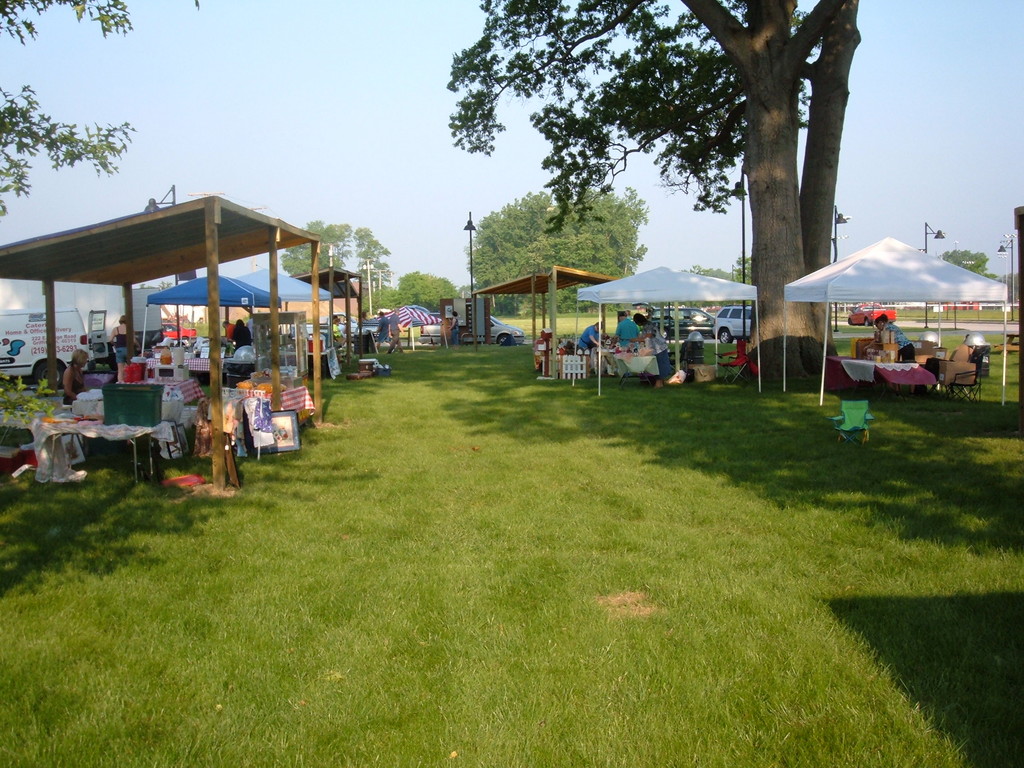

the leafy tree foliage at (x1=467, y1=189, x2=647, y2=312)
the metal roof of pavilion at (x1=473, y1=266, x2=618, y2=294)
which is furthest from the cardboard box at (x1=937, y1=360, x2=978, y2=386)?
the leafy tree foliage at (x1=467, y1=189, x2=647, y2=312)

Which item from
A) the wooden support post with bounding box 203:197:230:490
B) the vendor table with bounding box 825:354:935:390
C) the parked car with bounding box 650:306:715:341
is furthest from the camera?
the parked car with bounding box 650:306:715:341

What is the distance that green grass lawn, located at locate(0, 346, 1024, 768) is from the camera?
3480 mm

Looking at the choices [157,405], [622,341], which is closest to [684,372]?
[622,341]

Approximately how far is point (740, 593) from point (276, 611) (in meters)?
Result: 2.62

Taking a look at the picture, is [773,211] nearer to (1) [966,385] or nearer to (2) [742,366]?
(2) [742,366]

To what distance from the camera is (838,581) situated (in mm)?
5168

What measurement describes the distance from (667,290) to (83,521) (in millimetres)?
11145

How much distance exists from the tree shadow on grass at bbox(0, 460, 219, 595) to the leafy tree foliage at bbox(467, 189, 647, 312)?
283 feet

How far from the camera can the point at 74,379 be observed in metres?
10.4

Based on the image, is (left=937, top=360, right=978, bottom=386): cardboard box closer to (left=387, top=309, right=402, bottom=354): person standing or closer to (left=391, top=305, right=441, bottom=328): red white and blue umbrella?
(left=387, top=309, right=402, bottom=354): person standing

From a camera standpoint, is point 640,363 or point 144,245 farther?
point 640,363

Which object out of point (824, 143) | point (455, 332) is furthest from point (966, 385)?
point (455, 332)

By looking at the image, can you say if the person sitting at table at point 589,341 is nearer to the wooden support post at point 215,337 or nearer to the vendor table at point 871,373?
the vendor table at point 871,373

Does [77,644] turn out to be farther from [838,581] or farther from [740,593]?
[838,581]
